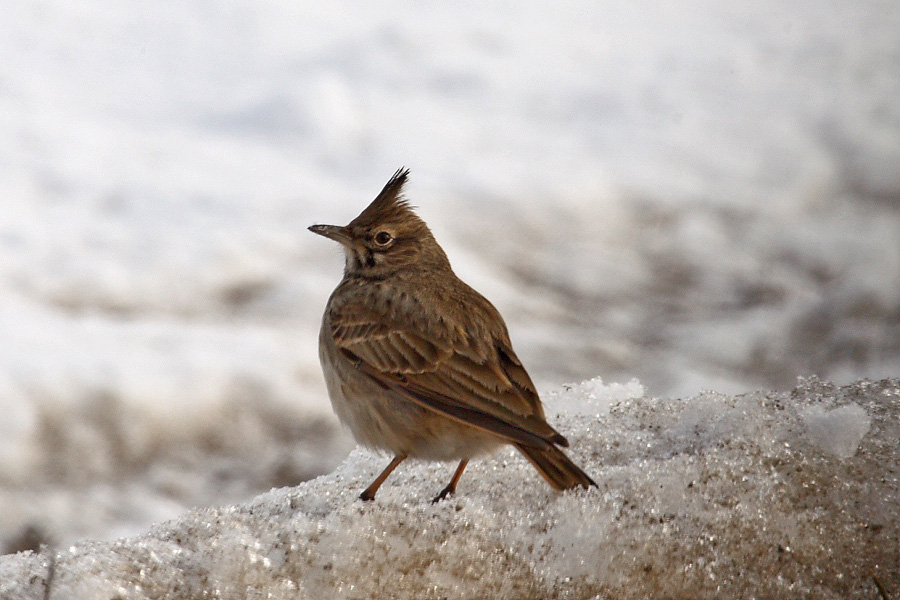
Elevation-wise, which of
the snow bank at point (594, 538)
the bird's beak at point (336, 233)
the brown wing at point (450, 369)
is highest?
the bird's beak at point (336, 233)

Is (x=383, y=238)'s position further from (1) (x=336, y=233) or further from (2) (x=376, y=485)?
(2) (x=376, y=485)

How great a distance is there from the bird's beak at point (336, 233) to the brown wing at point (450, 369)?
1.29 ft

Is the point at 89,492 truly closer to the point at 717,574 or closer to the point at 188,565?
the point at 188,565

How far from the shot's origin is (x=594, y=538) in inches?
124

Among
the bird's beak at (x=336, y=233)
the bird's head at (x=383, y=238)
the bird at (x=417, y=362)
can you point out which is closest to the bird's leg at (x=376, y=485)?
the bird at (x=417, y=362)

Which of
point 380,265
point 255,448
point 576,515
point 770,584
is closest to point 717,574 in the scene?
point 770,584

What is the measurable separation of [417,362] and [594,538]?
1.10 m

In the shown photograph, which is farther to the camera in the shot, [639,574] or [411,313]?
[411,313]

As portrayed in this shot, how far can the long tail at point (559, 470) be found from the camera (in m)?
3.40

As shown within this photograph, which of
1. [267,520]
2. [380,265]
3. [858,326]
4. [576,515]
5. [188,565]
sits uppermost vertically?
[858,326]

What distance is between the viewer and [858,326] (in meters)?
7.71

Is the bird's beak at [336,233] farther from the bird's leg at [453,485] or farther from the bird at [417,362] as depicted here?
the bird's leg at [453,485]

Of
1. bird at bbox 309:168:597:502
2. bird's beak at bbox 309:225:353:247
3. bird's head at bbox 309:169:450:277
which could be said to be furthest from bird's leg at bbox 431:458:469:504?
bird's beak at bbox 309:225:353:247

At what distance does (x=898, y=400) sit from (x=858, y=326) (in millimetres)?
4012
